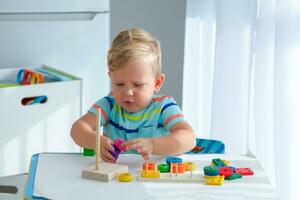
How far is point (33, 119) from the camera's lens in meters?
2.66

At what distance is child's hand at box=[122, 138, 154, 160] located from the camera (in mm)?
1575

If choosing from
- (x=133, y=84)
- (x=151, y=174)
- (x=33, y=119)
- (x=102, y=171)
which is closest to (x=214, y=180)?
(x=151, y=174)

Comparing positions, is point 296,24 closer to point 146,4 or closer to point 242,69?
point 242,69

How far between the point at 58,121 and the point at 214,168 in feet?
4.51

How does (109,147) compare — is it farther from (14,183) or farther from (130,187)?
(14,183)

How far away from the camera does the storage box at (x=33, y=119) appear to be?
2576 millimetres

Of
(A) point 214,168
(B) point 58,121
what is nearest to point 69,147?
(B) point 58,121

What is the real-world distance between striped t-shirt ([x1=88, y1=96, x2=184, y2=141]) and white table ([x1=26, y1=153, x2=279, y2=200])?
9.6 inches

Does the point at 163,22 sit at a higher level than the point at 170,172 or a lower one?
higher

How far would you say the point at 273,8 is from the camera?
7.62 feet

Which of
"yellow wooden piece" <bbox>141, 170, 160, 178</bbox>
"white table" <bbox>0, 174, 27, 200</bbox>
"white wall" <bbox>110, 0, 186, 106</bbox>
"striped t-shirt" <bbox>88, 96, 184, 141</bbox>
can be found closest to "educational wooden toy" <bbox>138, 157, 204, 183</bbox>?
"yellow wooden piece" <bbox>141, 170, 160, 178</bbox>

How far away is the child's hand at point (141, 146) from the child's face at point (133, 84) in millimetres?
178

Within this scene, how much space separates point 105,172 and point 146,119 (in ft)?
1.32

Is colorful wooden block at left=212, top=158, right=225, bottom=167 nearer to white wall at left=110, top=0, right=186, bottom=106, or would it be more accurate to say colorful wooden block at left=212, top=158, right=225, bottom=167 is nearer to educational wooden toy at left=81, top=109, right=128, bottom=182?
educational wooden toy at left=81, top=109, right=128, bottom=182
